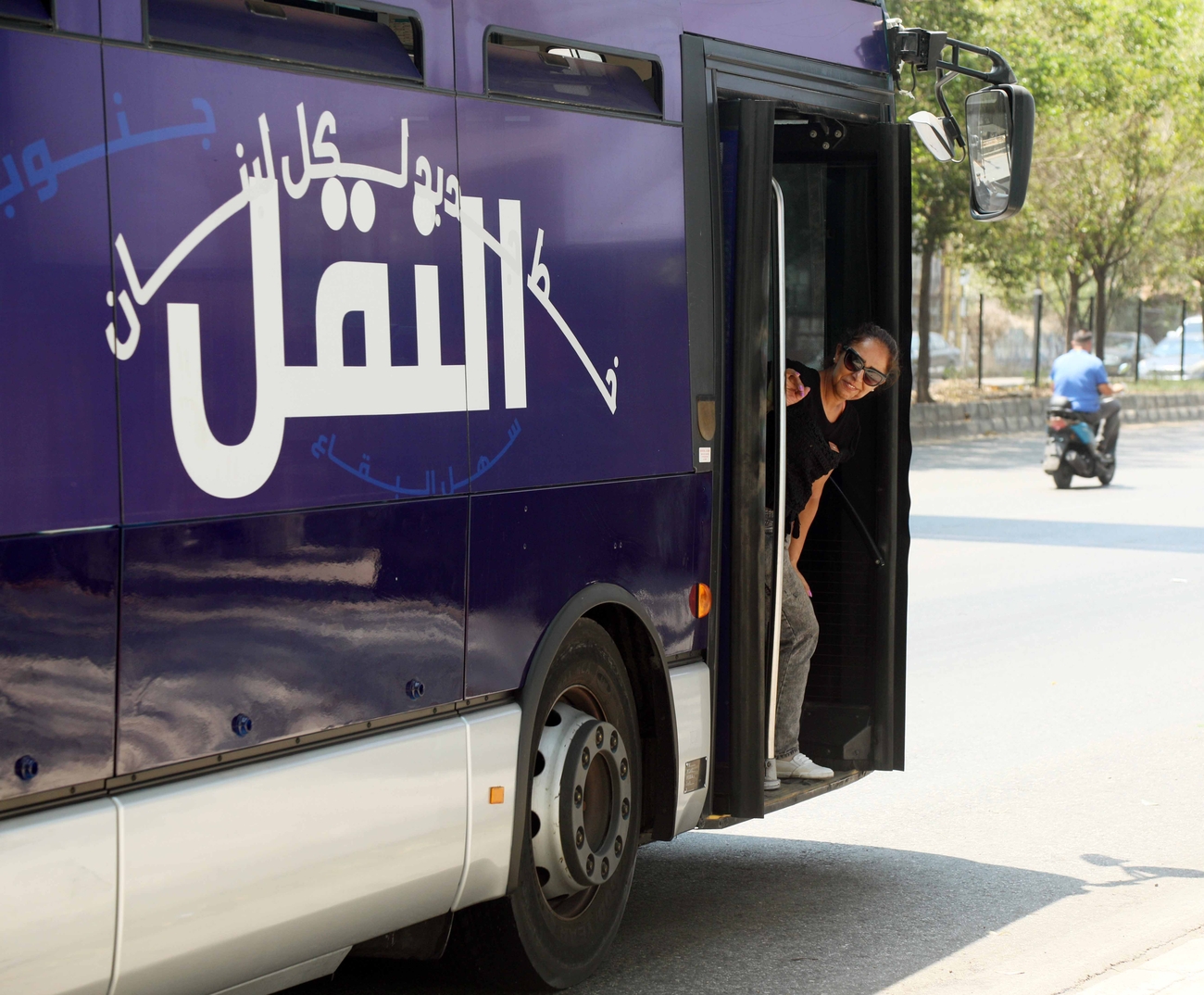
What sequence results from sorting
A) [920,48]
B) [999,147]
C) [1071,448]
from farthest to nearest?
[1071,448] → [920,48] → [999,147]

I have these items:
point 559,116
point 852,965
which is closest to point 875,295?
point 559,116

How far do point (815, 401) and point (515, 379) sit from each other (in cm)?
181

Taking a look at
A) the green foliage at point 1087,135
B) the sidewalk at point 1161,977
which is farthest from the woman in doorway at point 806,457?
the green foliage at point 1087,135

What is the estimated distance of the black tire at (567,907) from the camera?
4660 millimetres

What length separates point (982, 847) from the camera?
21.5 ft

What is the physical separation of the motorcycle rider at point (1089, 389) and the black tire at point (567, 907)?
54.5ft

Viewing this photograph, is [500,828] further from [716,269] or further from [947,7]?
[947,7]

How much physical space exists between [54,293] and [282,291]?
0.59 m

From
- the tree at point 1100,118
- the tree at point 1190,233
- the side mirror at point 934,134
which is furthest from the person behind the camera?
the tree at point 1190,233

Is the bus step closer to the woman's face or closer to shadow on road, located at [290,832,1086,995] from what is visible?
shadow on road, located at [290,832,1086,995]

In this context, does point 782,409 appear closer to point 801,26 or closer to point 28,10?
point 801,26

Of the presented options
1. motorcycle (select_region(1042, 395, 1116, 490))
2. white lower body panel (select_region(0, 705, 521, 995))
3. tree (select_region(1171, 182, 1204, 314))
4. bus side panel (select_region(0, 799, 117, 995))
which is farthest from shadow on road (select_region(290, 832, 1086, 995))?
tree (select_region(1171, 182, 1204, 314))

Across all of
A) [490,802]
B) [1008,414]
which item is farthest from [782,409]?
[1008,414]

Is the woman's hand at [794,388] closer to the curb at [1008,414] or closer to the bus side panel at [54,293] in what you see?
the bus side panel at [54,293]
